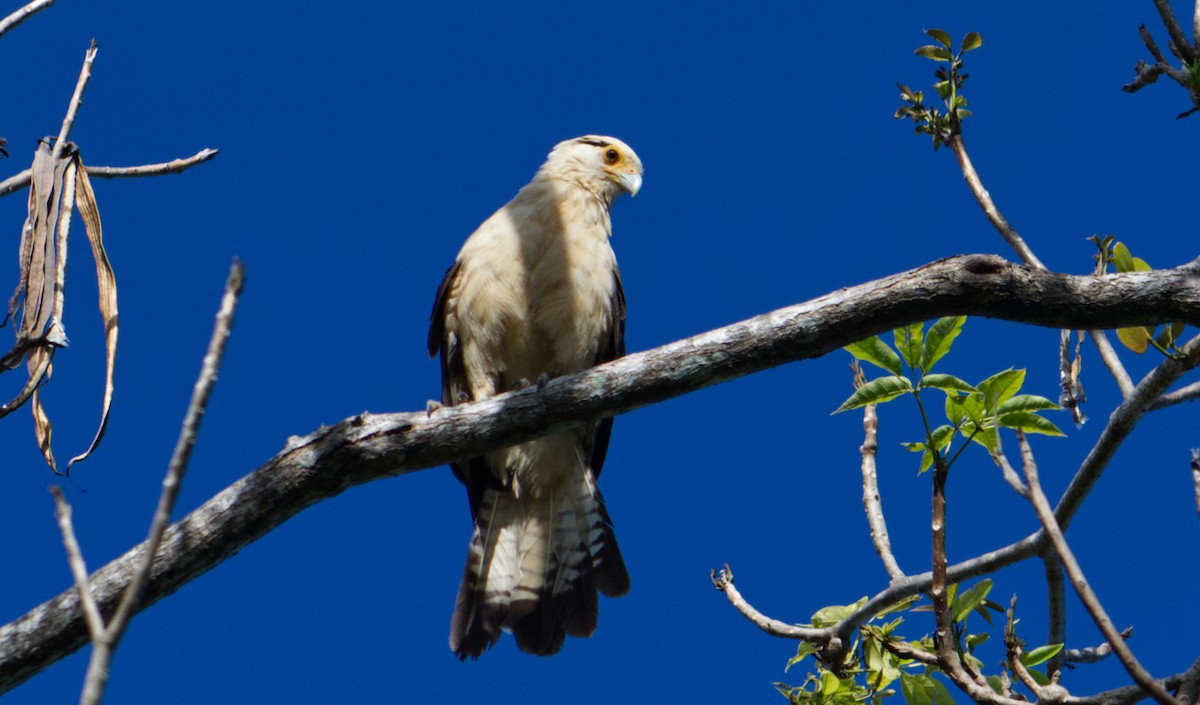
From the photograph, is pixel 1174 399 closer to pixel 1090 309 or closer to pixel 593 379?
pixel 1090 309

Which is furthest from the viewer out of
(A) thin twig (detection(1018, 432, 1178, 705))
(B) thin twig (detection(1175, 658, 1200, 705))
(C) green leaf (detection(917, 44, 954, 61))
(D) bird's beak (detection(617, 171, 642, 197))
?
(D) bird's beak (detection(617, 171, 642, 197))

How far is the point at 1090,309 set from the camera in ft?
10.9

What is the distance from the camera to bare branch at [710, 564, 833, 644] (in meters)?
3.72

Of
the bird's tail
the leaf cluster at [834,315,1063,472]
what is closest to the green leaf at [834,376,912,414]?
the leaf cluster at [834,315,1063,472]

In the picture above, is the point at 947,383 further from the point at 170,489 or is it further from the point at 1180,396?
the point at 170,489

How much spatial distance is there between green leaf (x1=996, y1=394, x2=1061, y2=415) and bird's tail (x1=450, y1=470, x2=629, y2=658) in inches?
97.6

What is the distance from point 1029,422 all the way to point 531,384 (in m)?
2.73

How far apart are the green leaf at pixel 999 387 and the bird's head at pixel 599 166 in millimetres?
3347

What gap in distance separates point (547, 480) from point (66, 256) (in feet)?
9.12

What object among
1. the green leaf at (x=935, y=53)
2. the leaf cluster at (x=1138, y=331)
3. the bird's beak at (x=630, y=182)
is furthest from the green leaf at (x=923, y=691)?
the bird's beak at (x=630, y=182)

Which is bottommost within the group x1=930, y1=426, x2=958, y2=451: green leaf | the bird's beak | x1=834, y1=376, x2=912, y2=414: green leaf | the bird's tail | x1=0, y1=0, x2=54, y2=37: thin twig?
x1=930, y1=426, x2=958, y2=451: green leaf

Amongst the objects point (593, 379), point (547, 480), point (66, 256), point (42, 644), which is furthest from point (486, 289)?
point (42, 644)

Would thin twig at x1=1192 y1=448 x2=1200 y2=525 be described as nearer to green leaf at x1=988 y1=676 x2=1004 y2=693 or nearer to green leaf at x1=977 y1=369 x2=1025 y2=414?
green leaf at x1=977 y1=369 x2=1025 y2=414

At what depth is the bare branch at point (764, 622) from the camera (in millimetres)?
3721
